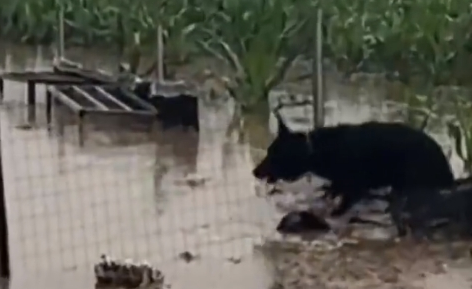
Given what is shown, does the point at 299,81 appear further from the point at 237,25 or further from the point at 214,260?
the point at 214,260

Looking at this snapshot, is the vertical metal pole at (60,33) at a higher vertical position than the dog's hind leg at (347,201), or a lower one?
higher

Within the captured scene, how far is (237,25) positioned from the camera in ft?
3.02

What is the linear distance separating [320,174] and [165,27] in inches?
9.6

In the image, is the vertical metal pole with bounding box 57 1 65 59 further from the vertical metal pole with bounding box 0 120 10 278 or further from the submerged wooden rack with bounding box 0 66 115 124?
the vertical metal pole with bounding box 0 120 10 278

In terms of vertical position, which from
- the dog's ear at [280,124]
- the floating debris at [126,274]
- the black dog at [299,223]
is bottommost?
the floating debris at [126,274]

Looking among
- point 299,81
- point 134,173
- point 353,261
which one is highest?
point 299,81

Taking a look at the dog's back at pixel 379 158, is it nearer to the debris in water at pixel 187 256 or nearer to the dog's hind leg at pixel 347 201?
the dog's hind leg at pixel 347 201

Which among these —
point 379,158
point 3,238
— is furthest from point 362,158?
point 3,238

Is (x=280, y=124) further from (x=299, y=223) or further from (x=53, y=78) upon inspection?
(x=53, y=78)

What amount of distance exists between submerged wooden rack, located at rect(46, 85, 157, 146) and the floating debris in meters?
0.17

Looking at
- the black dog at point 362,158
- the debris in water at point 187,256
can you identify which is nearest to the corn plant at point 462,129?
the black dog at point 362,158

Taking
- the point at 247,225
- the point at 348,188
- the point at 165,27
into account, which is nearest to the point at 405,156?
the point at 348,188

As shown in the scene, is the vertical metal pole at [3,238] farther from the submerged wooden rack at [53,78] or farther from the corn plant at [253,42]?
the corn plant at [253,42]

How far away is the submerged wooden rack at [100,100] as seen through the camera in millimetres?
927
